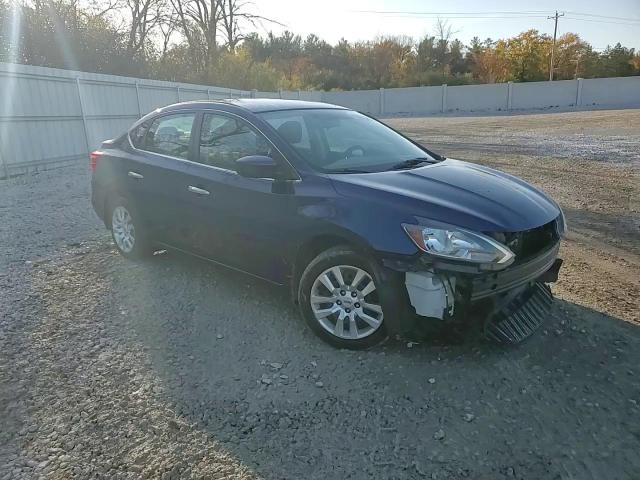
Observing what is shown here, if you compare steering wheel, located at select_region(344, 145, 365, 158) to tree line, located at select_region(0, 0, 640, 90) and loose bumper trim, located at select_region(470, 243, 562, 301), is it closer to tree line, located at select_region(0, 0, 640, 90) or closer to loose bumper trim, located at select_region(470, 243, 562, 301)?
loose bumper trim, located at select_region(470, 243, 562, 301)

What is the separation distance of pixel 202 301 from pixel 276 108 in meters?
1.76

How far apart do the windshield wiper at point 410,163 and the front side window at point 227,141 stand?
99 cm

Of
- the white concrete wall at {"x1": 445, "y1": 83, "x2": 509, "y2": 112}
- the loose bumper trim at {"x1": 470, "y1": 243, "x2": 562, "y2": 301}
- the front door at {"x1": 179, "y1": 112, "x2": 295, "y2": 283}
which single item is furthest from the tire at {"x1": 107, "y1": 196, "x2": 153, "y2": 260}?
the white concrete wall at {"x1": 445, "y1": 83, "x2": 509, "y2": 112}

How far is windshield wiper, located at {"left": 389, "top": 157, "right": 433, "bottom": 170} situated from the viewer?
3.90 metres

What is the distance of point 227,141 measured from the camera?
4.21 metres

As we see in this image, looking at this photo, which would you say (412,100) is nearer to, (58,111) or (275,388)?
(58,111)

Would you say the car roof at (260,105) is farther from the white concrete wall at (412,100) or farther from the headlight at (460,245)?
the white concrete wall at (412,100)

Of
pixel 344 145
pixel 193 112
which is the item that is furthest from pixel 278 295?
pixel 193 112

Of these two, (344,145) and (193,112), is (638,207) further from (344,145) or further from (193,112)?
(193,112)

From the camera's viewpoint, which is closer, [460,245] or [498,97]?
[460,245]

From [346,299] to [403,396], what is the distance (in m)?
0.75

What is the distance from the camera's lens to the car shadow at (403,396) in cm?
247

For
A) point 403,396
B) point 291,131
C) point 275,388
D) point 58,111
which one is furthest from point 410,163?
point 58,111

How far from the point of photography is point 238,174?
3912 mm
